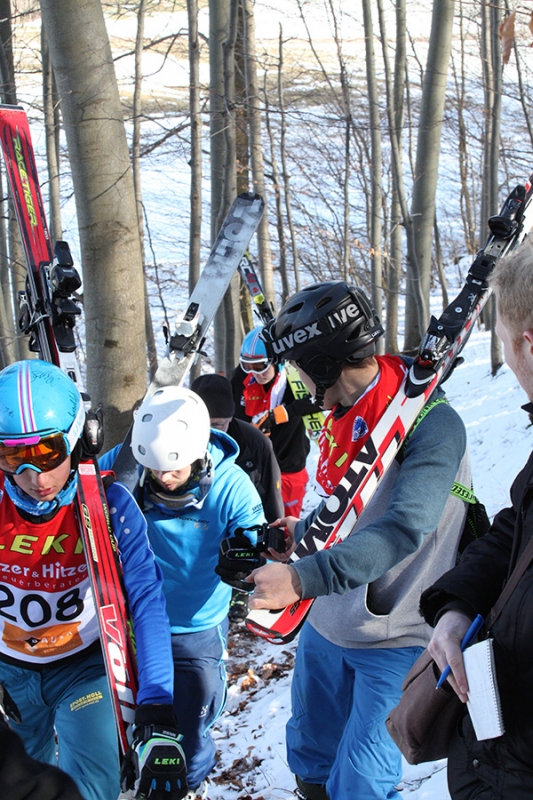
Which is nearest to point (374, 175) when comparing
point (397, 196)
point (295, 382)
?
point (397, 196)

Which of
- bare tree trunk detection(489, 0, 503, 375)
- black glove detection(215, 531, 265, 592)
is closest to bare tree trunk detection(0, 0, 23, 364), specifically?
black glove detection(215, 531, 265, 592)

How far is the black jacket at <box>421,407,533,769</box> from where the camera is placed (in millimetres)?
1499

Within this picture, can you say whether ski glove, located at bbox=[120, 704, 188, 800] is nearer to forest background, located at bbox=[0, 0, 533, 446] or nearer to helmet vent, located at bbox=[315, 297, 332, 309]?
helmet vent, located at bbox=[315, 297, 332, 309]

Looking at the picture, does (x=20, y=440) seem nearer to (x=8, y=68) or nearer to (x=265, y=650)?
(x=265, y=650)

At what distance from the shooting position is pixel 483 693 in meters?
1.57

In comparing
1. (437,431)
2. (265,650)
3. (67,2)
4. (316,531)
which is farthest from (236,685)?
(67,2)

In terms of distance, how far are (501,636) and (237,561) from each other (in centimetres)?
149

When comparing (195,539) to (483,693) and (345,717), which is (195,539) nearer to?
(345,717)

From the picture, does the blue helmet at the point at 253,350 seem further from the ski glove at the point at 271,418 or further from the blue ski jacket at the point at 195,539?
the blue ski jacket at the point at 195,539

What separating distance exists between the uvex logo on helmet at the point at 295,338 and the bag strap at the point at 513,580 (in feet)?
4.05

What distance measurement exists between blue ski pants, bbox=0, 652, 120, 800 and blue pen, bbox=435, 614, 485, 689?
1.49m

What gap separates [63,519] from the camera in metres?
2.83

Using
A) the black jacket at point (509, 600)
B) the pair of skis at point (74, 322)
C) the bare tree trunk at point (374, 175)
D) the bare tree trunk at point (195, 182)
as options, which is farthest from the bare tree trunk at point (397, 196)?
the black jacket at point (509, 600)

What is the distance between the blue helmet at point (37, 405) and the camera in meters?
2.67
